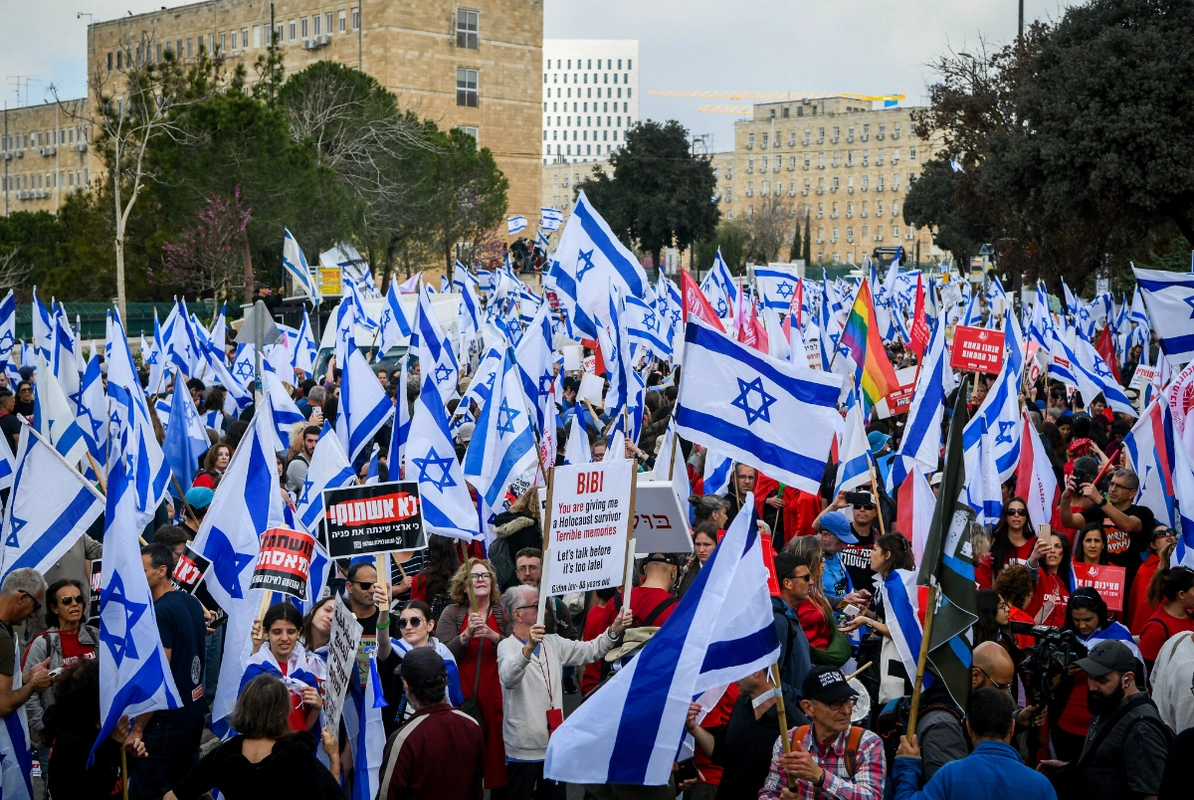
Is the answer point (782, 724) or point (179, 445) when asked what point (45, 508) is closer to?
point (179, 445)

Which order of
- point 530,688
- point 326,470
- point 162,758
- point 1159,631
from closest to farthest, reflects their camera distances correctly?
point 530,688 → point 162,758 → point 1159,631 → point 326,470

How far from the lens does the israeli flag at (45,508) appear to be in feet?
25.3

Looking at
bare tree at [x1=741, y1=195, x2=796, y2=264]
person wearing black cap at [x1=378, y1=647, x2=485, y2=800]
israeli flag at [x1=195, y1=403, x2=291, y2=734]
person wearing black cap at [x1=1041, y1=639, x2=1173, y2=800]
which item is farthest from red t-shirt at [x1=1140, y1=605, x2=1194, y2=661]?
bare tree at [x1=741, y1=195, x2=796, y2=264]

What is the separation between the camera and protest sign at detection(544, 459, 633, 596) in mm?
6445

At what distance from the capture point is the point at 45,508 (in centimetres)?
781

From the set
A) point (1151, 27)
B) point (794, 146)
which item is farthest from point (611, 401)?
point (794, 146)

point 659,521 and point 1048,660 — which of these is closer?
point 1048,660

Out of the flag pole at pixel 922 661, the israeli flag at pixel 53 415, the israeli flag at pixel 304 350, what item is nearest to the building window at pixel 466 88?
the israeli flag at pixel 304 350

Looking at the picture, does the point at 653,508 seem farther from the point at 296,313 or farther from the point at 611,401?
the point at 296,313

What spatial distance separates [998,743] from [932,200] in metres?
64.8

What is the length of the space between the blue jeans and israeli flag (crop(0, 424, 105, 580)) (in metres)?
1.45

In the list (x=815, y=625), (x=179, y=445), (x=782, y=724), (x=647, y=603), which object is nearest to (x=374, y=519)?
(x=647, y=603)

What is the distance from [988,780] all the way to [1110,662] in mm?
1099

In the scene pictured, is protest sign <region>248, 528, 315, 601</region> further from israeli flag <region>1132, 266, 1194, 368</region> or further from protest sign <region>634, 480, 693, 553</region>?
israeli flag <region>1132, 266, 1194, 368</region>
